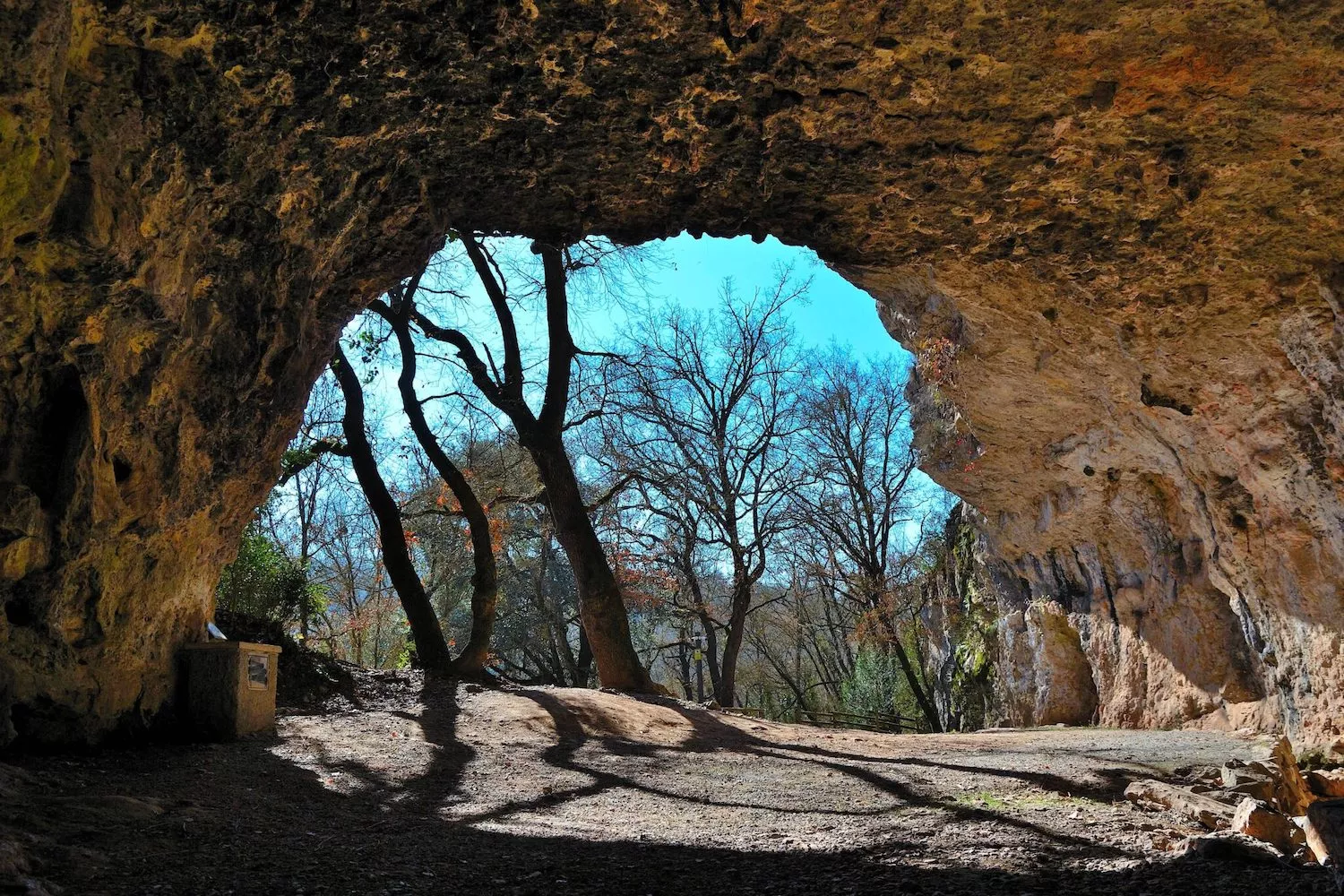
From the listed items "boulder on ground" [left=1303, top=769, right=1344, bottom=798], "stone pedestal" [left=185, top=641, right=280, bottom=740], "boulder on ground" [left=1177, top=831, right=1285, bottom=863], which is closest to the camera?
"boulder on ground" [left=1177, top=831, right=1285, bottom=863]

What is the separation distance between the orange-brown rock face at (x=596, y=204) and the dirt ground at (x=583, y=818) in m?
1.28

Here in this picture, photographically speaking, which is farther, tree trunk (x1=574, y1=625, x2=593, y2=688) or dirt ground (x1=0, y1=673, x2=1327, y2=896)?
tree trunk (x1=574, y1=625, x2=593, y2=688)

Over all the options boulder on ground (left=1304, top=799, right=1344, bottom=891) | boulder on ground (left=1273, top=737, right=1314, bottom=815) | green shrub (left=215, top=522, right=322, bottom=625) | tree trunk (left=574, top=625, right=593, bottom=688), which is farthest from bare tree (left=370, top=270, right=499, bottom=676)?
boulder on ground (left=1304, top=799, right=1344, bottom=891)

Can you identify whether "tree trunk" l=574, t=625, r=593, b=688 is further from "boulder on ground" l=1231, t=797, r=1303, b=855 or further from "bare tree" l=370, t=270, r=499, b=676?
"boulder on ground" l=1231, t=797, r=1303, b=855

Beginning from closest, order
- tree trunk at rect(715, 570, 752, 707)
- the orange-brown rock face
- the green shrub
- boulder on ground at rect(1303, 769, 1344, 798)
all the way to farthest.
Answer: the orange-brown rock face < boulder on ground at rect(1303, 769, 1344, 798) < the green shrub < tree trunk at rect(715, 570, 752, 707)

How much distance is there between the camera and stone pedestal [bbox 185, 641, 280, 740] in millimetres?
6074

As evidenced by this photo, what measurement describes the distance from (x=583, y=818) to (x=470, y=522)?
7.30 meters

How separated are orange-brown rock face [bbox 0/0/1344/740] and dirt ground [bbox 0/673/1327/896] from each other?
128 cm

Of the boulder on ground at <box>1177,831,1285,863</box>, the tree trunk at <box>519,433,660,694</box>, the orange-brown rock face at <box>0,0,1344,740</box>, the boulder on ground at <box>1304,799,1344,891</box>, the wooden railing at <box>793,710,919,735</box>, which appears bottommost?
the wooden railing at <box>793,710,919,735</box>

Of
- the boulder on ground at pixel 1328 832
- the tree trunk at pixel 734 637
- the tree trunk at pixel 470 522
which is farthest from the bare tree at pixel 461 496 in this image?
the boulder on ground at pixel 1328 832

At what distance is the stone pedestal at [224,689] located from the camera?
6074mm

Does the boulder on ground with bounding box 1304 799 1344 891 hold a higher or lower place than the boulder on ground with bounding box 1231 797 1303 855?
higher

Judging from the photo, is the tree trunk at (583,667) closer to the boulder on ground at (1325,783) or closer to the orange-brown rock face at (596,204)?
the orange-brown rock face at (596,204)

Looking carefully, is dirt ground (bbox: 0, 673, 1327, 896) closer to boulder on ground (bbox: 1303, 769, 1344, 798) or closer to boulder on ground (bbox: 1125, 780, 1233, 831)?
boulder on ground (bbox: 1125, 780, 1233, 831)
